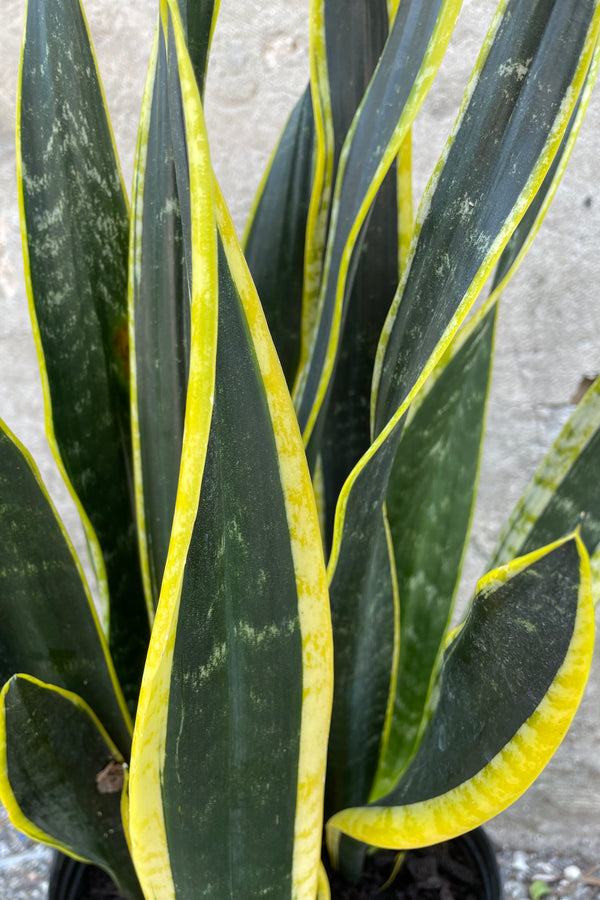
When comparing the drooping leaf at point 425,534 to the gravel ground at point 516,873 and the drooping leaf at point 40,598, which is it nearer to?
the drooping leaf at point 40,598

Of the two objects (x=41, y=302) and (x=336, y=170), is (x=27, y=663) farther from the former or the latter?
(x=336, y=170)

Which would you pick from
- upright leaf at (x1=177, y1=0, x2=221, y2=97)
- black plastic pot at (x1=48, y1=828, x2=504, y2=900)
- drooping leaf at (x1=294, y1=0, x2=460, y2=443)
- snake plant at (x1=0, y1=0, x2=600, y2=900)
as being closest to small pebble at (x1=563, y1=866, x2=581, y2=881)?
black plastic pot at (x1=48, y1=828, x2=504, y2=900)

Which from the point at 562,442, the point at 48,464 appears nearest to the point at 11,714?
the point at 562,442

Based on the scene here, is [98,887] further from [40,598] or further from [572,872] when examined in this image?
[572,872]

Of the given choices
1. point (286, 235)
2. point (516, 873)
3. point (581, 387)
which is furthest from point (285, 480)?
point (516, 873)

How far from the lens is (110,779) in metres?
0.39

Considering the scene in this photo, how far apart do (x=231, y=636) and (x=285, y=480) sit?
0.07 meters

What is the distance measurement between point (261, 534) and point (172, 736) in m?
0.08

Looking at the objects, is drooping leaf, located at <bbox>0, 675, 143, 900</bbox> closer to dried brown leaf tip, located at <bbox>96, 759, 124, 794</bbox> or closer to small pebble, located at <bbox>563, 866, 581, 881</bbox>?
dried brown leaf tip, located at <bbox>96, 759, 124, 794</bbox>

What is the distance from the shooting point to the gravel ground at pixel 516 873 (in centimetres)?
80

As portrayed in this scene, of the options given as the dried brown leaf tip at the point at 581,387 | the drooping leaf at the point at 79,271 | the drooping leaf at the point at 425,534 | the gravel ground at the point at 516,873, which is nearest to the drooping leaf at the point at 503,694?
the drooping leaf at the point at 425,534

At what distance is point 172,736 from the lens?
262 millimetres

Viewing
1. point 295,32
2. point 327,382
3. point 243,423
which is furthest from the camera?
point 295,32

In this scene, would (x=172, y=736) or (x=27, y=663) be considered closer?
(x=172, y=736)
